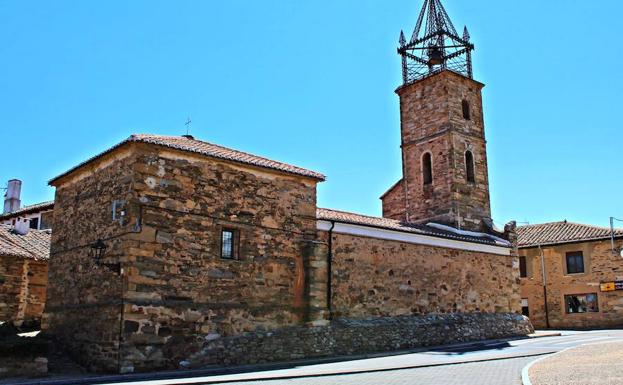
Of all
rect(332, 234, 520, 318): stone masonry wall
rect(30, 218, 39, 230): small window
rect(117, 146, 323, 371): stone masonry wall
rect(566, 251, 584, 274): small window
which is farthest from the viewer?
rect(566, 251, 584, 274): small window

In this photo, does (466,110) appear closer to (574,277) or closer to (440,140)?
(440,140)

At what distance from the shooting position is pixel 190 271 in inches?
552

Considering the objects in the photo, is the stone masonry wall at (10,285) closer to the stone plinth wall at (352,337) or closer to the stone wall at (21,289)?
the stone wall at (21,289)

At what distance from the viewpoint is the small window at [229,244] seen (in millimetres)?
14883

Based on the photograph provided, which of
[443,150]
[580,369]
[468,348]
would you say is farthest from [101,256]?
[443,150]

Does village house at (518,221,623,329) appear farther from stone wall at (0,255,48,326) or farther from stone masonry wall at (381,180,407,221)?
stone wall at (0,255,48,326)

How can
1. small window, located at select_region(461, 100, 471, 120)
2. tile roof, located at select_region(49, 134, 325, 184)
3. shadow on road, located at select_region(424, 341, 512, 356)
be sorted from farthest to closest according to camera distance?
small window, located at select_region(461, 100, 471, 120), shadow on road, located at select_region(424, 341, 512, 356), tile roof, located at select_region(49, 134, 325, 184)

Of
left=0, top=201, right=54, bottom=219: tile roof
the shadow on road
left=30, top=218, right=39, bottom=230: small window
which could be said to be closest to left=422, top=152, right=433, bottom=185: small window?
the shadow on road

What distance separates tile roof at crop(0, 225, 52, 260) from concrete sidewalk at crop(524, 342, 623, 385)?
16.8 metres

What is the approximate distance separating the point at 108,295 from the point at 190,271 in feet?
6.37

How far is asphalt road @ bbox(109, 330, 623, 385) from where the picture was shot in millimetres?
10750

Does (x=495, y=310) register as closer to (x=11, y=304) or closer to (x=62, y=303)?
(x=62, y=303)

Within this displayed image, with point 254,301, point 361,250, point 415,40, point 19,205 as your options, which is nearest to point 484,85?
point 415,40

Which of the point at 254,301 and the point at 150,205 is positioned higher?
the point at 150,205
